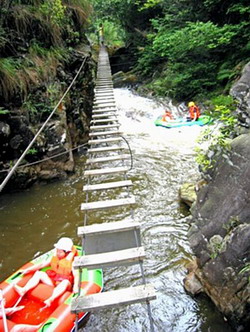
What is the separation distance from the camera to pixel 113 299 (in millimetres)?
2393

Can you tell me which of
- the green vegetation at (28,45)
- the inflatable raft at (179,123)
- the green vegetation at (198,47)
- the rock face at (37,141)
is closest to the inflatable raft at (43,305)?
the rock face at (37,141)

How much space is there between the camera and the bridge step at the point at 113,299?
2.35 m

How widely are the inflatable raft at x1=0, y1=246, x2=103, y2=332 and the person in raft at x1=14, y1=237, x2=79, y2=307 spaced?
6 cm

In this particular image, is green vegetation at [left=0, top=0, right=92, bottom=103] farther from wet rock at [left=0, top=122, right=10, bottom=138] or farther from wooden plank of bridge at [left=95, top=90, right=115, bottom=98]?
wooden plank of bridge at [left=95, top=90, right=115, bottom=98]

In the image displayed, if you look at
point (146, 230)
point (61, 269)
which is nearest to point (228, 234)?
point (61, 269)

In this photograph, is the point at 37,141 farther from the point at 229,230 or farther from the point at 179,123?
the point at 179,123

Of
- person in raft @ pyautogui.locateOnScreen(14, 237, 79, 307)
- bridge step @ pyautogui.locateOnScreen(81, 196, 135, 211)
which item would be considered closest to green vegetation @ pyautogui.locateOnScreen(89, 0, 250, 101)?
bridge step @ pyautogui.locateOnScreen(81, 196, 135, 211)

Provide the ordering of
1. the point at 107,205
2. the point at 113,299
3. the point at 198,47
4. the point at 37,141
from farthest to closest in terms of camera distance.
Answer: the point at 198,47 → the point at 37,141 → the point at 107,205 → the point at 113,299

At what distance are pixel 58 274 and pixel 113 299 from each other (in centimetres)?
122

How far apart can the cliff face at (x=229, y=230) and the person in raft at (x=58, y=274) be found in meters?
1.43

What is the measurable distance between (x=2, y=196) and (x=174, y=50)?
26.4 ft

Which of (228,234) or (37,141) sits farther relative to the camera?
(37,141)

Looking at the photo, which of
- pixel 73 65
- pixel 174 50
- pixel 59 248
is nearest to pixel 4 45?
pixel 73 65

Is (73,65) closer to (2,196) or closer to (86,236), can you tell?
(2,196)
